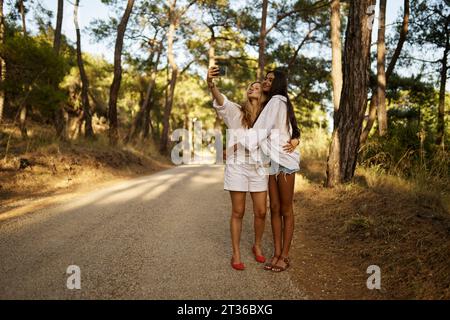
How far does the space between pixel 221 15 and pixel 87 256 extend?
20.3 m

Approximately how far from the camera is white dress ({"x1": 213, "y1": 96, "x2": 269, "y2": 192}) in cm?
352

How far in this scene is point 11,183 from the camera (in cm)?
737

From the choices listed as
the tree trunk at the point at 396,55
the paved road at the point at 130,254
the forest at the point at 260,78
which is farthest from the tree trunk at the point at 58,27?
the tree trunk at the point at 396,55

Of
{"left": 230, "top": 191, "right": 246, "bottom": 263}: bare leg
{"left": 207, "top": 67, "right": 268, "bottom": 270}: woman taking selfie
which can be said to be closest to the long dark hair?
{"left": 207, "top": 67, "right": 268, "bottom": 270}: woman taking selfie

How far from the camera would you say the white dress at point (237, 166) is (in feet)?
11.5

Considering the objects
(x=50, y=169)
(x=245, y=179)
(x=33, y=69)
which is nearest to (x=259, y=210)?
(x=245, y=179)

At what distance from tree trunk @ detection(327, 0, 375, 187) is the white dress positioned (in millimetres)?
3271

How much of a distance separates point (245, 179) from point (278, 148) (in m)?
0.46

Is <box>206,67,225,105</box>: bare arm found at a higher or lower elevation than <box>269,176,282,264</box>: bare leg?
higher

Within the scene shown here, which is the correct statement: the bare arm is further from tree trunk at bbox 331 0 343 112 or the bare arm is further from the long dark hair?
tree trunk at bbox 331 0 343 112

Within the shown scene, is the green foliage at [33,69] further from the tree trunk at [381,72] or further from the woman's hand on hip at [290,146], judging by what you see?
the tree trunk at [381,72]
